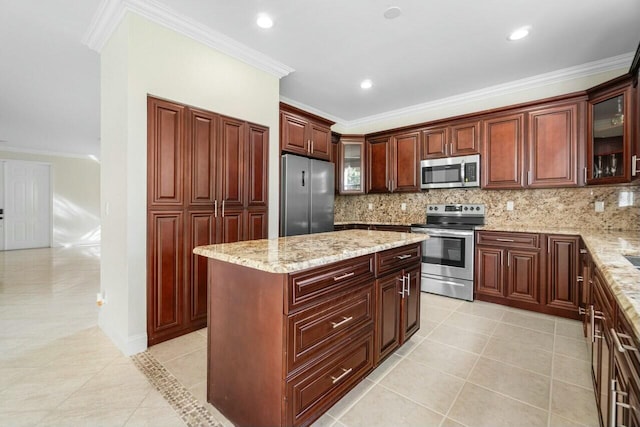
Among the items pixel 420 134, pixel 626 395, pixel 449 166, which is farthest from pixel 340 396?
pixel 420 134

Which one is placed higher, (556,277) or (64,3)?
(64,3)

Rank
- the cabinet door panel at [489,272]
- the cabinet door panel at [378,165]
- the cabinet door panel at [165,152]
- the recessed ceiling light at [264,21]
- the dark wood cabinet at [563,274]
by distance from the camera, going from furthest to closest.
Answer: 1. the cabinet door panel at [378,165]
2. the cabinet door panel at [489,272]
3. the dark wood cabinet at [563,274]
4. the recessed ceiling light at [264,21]
5. the cabinet door panel at [165,152]

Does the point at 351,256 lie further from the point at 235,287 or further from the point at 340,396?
the point at 340,396

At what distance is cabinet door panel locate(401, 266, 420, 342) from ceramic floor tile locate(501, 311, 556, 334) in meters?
1.23

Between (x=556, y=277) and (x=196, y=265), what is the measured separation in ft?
12.0

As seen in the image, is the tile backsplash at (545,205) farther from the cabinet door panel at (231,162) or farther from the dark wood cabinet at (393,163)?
the cabinet door panel at (231,162)

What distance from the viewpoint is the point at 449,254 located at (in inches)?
145

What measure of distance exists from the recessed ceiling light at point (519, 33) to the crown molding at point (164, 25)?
2354mm

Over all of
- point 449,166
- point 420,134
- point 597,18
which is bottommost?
point 449,166

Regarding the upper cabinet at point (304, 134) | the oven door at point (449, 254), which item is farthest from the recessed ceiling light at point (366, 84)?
the oven door at point (449, 254)

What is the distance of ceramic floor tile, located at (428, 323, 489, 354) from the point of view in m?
2.38

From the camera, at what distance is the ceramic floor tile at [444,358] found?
205cm

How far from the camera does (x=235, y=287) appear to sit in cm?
148

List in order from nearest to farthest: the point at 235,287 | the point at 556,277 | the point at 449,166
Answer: the point at 235,287 < the point at 556,277 < the point at 449,166
